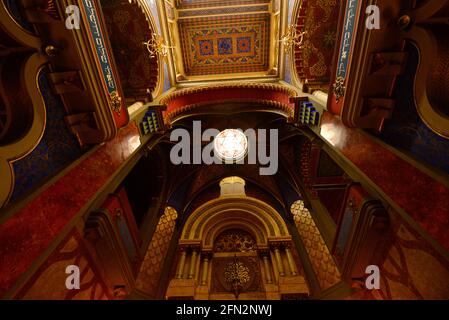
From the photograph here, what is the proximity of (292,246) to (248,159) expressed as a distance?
11.7 feet

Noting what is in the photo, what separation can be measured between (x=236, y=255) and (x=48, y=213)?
479 cm

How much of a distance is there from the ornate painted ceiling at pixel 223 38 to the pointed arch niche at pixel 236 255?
13.3ft

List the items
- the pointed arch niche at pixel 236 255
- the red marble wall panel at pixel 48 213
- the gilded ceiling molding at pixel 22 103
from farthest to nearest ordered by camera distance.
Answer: the pointed arch niche at pixel 236 255 → the gilded ceiling molding at pixel 22 103 → the red marble wall panel at pixel 48 213

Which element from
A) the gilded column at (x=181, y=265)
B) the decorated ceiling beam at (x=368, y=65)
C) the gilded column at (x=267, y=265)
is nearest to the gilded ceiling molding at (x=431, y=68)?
the decorated ceiling beam at (x=368, y=65)

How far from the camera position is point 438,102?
218 centimetres

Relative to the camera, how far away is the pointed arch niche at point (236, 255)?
15.9 feet

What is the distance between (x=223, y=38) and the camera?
6.50 metres

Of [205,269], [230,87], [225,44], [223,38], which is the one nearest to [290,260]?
[205,269]

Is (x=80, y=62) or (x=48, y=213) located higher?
(x=80, y=62)

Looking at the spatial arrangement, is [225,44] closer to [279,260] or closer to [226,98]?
[226,98]

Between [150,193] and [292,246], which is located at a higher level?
[150,193]

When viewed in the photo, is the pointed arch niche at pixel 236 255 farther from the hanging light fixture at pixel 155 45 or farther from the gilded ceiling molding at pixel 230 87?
the hanging light fixture at pixel 155 45
